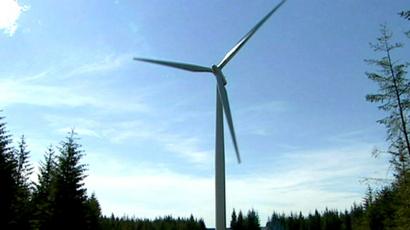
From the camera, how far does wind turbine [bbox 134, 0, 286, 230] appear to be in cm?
2342

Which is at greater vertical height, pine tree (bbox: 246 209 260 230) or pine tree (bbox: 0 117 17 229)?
pine tree (bbox: 246 209 260 230)

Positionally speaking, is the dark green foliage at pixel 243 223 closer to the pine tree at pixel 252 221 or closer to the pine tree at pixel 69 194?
the pine tree at pixel 252 221

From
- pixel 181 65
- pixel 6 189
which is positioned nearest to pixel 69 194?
pixel 6 189

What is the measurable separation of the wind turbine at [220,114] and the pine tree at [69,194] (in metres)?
12.2

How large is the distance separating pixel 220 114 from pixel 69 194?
1625 cm

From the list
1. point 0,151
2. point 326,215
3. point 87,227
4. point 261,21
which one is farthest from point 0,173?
point 326,215

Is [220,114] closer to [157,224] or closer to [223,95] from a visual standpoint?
[223,95]

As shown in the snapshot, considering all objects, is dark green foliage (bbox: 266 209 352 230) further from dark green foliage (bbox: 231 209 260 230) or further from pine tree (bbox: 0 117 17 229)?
pine tree (bbox: 0 117 17 229)

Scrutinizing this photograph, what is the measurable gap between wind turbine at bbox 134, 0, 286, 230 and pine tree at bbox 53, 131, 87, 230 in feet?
40.0

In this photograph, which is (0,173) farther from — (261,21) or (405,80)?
(405,80)

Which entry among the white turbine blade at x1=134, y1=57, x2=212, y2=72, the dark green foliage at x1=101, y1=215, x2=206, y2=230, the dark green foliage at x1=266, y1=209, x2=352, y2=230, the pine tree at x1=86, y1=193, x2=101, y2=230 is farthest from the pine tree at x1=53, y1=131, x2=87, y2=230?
the dark green foliage at x1=266, y1=209, x2=352, y2=230

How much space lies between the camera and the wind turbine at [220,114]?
23.4 metres

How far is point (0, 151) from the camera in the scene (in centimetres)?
3734

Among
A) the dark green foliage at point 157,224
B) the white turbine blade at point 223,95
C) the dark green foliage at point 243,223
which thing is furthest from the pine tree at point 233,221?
the white turbine blade at point 223,95
